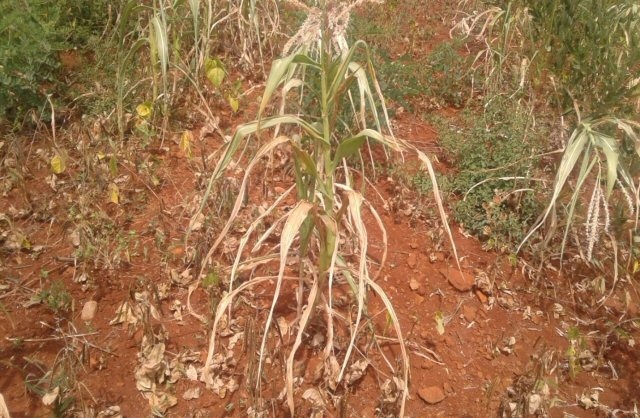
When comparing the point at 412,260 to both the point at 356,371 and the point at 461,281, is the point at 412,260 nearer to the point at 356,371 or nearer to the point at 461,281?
the point at 461,281

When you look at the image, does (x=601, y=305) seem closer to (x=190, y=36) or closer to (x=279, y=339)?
(x=279, y=339)

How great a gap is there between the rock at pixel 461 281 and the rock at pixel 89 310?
131cm

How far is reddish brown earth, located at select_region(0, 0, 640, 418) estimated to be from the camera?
5.61 feet

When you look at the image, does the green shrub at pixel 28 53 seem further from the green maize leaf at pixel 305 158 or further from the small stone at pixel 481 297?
the small stone at pixel 481 297

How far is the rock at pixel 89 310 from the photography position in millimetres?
1868

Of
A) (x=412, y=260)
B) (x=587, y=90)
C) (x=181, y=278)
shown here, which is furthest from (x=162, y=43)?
(x=587, y=90)

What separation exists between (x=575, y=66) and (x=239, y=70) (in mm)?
1748

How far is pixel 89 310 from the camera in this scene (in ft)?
6.17

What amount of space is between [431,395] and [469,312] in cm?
41

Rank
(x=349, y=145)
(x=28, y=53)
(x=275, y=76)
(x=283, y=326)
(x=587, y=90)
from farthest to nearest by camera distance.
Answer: (x=28, y=53)
(x=587, y=90)
(x=283, y=326)
(x=349, y=145)
(x=275, y=76)

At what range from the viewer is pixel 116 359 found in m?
1.77

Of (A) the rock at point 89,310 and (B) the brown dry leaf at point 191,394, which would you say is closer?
(B) the brown dry leaf at point 191,394

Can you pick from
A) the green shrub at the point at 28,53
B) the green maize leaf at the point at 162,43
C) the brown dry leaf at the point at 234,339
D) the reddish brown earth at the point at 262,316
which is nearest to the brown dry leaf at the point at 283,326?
the reddish brown earth at the point at 262,316

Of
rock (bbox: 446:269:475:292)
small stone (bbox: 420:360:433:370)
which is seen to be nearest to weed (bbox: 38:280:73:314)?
small stone (bbox: 420:360:433:370)
